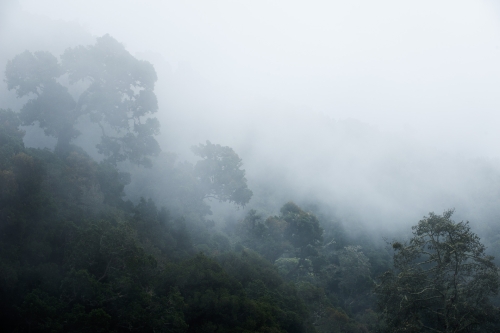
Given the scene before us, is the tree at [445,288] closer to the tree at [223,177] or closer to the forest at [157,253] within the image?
the forest at [157,253]

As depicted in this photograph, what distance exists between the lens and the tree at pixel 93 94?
2352 centimetres


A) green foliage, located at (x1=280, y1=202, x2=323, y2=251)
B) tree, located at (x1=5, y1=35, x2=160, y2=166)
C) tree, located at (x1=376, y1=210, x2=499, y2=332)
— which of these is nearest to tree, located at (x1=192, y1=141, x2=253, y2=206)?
tree, located at (x1=5, y1=35, x2=160, y2=166)

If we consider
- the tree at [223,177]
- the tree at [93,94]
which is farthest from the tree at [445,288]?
the tree at [93,94]

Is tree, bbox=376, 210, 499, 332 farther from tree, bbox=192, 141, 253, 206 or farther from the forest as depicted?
tree, bbox=192, 141, 253, 206

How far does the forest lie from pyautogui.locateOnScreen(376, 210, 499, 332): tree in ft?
0.16

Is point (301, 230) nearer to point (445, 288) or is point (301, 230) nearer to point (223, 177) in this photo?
point (223, 177)

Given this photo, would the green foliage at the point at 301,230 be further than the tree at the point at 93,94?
Yes

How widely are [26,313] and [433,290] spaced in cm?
1340

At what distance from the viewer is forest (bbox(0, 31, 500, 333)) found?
12.0 metres

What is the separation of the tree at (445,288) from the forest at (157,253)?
2.0 inches

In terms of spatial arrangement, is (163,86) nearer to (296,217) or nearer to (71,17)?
(71,17)

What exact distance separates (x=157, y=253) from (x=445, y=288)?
472 inches

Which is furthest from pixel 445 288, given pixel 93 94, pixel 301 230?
pixel 93 94

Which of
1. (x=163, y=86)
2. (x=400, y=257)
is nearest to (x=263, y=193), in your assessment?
(x=163, y=86)
